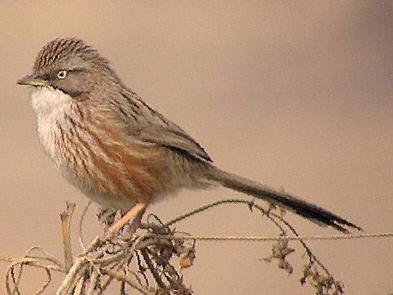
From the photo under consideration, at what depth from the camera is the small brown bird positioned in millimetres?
6801

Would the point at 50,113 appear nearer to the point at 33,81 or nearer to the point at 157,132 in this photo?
the point at 33,81

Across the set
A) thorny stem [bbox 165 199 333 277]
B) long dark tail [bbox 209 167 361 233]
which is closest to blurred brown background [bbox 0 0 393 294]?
long dark tail [bbox 209 167 361 233]

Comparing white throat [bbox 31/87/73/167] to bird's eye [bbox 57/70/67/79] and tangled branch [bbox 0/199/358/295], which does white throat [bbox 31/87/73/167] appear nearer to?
bird's eye [bbox 57/70/67/79]

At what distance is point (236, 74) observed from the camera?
17906 millimetres

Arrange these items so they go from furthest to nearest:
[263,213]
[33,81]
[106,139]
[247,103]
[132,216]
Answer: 1. [247,103]
2. [106,139]
3. [33,81]
4. [132,216]
5. [263,213]

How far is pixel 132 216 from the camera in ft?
21.2

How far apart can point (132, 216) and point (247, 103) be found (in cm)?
1057

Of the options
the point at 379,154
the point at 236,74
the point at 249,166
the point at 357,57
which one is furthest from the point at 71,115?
the point at 357,57

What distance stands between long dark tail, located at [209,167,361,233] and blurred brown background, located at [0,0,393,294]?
392 centimetres

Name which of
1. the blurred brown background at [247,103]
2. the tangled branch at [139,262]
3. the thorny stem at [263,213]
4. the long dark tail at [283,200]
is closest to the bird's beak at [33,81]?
the long dark tail at [283,200]

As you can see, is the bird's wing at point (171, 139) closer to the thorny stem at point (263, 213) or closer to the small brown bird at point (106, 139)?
the small brown bird at point (106, 139)

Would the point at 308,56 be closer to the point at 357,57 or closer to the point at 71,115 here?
the point at 357,57

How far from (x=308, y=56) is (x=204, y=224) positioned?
607 cm

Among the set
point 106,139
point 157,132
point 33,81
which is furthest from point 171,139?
point 33,81
